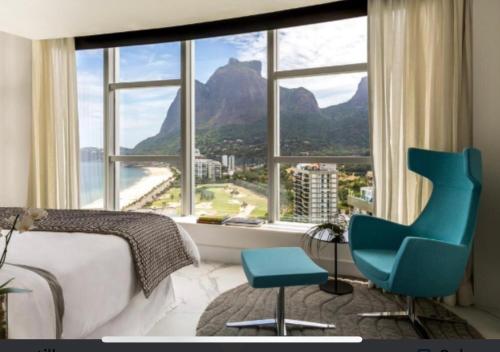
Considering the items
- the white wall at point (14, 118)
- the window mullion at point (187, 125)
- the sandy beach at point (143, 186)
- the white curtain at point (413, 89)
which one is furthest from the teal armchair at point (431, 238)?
the white wall at point (14, 118)

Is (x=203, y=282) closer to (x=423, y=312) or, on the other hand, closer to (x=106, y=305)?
(x=106, y=305)

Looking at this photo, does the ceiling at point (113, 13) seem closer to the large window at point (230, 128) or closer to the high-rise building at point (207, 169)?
the large window at point (230, 128)

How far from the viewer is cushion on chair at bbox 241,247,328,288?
5.58ft

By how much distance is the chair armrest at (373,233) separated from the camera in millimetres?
2334

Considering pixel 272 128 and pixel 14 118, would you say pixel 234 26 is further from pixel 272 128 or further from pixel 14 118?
pixel 14 118

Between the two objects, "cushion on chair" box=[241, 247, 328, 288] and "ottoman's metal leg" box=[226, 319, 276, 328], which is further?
"ottoman's metal leg" box=[226, 319, 276, 328]

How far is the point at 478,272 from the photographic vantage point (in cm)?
235

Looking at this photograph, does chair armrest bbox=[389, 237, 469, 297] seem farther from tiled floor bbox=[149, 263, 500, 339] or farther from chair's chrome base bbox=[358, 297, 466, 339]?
tiled floor bbox=[149, 263, 500, 339]

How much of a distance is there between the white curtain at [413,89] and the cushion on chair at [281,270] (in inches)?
46.5

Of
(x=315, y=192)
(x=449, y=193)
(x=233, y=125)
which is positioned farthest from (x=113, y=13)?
(x=449, y=193)

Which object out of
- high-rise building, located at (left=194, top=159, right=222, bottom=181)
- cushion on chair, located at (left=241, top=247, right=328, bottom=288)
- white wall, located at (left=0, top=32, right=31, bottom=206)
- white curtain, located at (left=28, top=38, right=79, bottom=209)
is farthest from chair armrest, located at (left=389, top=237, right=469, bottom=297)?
white wall, located at (left=0, top=32, right=31, bottom=206)

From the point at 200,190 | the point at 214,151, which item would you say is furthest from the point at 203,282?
the point at 214,151

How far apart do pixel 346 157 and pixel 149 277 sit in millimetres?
2088

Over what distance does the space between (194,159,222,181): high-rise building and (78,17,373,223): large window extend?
0.04ft
